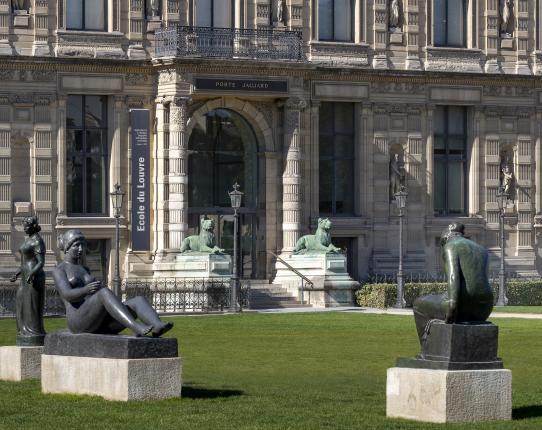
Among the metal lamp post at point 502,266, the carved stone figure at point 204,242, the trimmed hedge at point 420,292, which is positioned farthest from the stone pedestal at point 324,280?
the metal lamp post at point 502,266

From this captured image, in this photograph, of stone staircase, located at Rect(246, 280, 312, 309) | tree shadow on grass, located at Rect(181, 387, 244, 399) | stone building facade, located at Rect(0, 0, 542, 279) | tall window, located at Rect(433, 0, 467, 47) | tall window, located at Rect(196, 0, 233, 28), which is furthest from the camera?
tall window, located at Rect(433, 0, 467, 47)

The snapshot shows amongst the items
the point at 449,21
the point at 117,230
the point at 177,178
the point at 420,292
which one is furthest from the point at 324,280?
the point at 449,21

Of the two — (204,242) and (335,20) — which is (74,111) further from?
(335,20)

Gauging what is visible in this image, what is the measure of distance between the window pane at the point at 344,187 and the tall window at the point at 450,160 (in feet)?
11.8

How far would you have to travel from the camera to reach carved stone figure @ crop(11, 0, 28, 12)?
65375 mm

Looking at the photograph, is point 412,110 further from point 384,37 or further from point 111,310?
point 111,310

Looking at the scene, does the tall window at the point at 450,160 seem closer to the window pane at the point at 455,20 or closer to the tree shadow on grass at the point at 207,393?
the window pane at the point at 455,20

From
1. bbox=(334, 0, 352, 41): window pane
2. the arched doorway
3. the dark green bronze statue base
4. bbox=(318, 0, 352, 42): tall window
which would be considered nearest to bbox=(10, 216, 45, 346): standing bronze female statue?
the dark green bronze statue base

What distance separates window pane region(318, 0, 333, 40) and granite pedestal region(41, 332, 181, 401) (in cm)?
4376

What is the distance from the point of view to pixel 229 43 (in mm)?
67438

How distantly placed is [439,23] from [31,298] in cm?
4470

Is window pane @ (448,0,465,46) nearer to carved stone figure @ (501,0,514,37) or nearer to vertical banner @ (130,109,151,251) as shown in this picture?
carved stone figure @ (501,0,514,37)

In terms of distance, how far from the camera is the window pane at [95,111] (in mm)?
66625

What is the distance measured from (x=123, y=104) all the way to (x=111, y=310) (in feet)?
131
